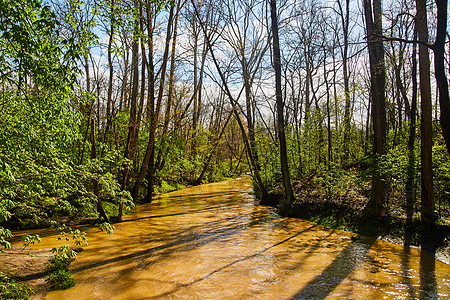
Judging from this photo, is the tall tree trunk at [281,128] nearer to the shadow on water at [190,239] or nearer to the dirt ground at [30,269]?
the shadow on water at [190,239]

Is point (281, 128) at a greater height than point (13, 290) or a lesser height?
greater

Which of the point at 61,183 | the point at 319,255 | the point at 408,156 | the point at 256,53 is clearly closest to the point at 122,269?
the point at 61,183

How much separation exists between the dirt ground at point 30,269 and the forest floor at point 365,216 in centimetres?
828

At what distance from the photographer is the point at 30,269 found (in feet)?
17.8

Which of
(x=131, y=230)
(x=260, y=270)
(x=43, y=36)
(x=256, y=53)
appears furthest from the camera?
(x=256, y=53)

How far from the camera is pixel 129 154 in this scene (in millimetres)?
10766

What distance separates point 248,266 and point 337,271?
6.20 ft

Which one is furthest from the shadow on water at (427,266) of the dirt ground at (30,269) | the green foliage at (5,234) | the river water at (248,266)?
the dirt ground at (30,269)

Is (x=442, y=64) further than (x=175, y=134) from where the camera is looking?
No

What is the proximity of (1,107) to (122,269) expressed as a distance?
393 cm

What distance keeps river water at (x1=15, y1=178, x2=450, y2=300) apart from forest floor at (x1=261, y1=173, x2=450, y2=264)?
468 mm

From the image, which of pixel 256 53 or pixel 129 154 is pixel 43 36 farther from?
pixel 256 53

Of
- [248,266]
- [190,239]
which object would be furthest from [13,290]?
[190,239]

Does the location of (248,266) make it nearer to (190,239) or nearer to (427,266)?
(190,239)
